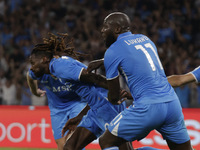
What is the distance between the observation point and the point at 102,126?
490cm

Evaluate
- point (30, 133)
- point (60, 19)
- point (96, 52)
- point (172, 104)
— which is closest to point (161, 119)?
point (172, 104)

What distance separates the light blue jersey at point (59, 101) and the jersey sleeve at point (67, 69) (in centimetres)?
61

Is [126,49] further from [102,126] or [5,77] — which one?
[5,77]

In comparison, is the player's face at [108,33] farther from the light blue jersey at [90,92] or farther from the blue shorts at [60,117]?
the blue shorts at [60,117]

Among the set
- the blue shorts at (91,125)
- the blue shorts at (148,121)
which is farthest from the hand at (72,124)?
the blue shorts at (148,121)

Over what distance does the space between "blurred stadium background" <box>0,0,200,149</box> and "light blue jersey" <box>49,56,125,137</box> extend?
16.5ft

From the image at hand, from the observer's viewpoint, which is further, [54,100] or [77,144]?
[54,100]

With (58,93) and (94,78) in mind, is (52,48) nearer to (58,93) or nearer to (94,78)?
(58,93)

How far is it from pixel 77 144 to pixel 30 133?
410 centimetres

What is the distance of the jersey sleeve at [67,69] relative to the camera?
4.77 meters

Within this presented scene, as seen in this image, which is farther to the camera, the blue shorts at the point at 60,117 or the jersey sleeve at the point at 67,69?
the blue shorts at the point at 60,117

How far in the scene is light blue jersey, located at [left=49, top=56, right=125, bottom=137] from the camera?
4.80 metres

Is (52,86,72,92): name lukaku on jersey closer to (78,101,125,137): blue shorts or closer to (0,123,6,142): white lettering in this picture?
(78,101,125,137): blue shorts

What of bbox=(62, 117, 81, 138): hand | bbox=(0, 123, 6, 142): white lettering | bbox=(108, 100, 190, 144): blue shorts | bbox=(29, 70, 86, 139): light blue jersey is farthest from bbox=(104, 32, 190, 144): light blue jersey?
bbox=(0, 123, 6, 142): white lettering
